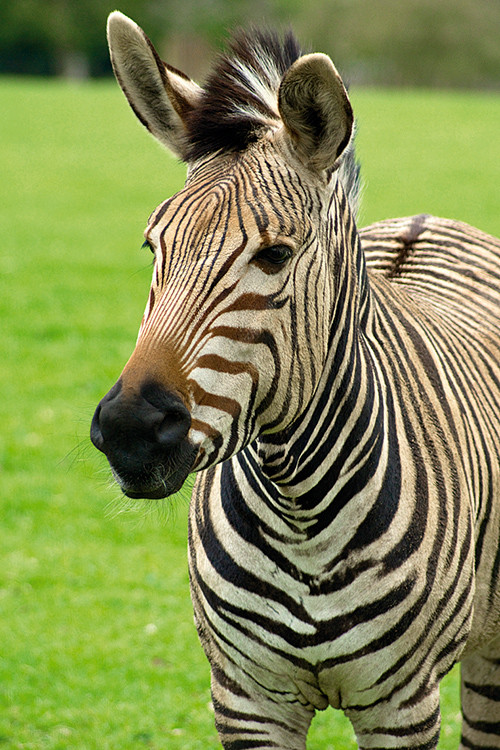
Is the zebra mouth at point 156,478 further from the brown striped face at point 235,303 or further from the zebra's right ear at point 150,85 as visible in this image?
the zebra's right ear at point 150,85

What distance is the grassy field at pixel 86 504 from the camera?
→ 16.4 ft

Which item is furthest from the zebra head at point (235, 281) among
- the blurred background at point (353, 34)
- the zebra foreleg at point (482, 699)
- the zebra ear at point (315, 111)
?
the blurred background at point (353, 34)

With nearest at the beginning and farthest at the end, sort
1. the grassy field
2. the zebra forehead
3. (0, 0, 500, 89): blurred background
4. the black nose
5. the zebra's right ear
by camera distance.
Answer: the black nose < the zebra forehead < the zebra's right ear < the grassy field < (0, 0, 500, 89): blurred background

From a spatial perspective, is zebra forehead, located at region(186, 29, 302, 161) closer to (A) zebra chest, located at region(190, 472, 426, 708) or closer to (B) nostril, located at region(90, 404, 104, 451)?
(B) nostril, located at region(90, 404, 104, 451)

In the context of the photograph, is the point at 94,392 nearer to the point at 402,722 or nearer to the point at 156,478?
the point at 402,722

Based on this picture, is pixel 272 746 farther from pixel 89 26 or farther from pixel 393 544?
pixel 89 26

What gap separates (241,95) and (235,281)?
0.58m

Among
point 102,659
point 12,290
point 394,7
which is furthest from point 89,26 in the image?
point 102,659

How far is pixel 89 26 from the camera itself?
59.8m

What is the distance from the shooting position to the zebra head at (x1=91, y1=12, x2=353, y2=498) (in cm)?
211

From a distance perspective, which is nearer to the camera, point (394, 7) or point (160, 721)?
point (160, 721)

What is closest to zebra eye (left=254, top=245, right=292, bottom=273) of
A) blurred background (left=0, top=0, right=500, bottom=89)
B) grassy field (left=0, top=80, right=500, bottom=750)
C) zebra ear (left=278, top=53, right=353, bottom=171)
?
zebra ear (left=278, top=53, right=353, bottom=171)

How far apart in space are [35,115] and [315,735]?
30.2 metres

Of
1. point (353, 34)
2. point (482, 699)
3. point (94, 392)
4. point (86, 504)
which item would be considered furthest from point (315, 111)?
point (353, 34)
